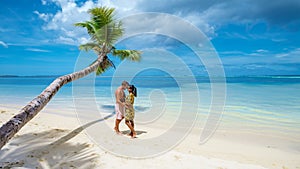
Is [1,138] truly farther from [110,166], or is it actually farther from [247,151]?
[247,151]

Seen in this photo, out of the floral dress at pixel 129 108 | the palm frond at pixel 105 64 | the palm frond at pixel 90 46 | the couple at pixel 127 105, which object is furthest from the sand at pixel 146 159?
the palm frond at pixel 90 46

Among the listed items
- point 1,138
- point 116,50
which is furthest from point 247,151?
point 116,50

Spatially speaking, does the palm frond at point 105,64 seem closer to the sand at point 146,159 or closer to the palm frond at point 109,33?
the palm frond at point 109,33

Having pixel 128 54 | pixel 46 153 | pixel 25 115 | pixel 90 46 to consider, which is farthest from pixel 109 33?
pixel 25 115

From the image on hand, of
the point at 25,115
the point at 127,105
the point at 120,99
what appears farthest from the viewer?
the point at 120,99

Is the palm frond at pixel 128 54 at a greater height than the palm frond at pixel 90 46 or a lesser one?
lesser

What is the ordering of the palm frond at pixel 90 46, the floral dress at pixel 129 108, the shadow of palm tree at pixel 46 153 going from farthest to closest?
the palm frond at pixel 90 46, the floral dress at pixel 129 108, the shadow of palm tree at pixel 46 153

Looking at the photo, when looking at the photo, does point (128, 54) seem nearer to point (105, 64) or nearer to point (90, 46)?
point (105, 64)

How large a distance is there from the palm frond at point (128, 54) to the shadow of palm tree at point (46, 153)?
5375 mm

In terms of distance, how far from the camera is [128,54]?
1091 centimetres

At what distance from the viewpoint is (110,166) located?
4.37 meters

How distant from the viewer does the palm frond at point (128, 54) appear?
422 inches

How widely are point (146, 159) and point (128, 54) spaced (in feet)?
22.8

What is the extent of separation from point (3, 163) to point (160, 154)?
3262 mm
